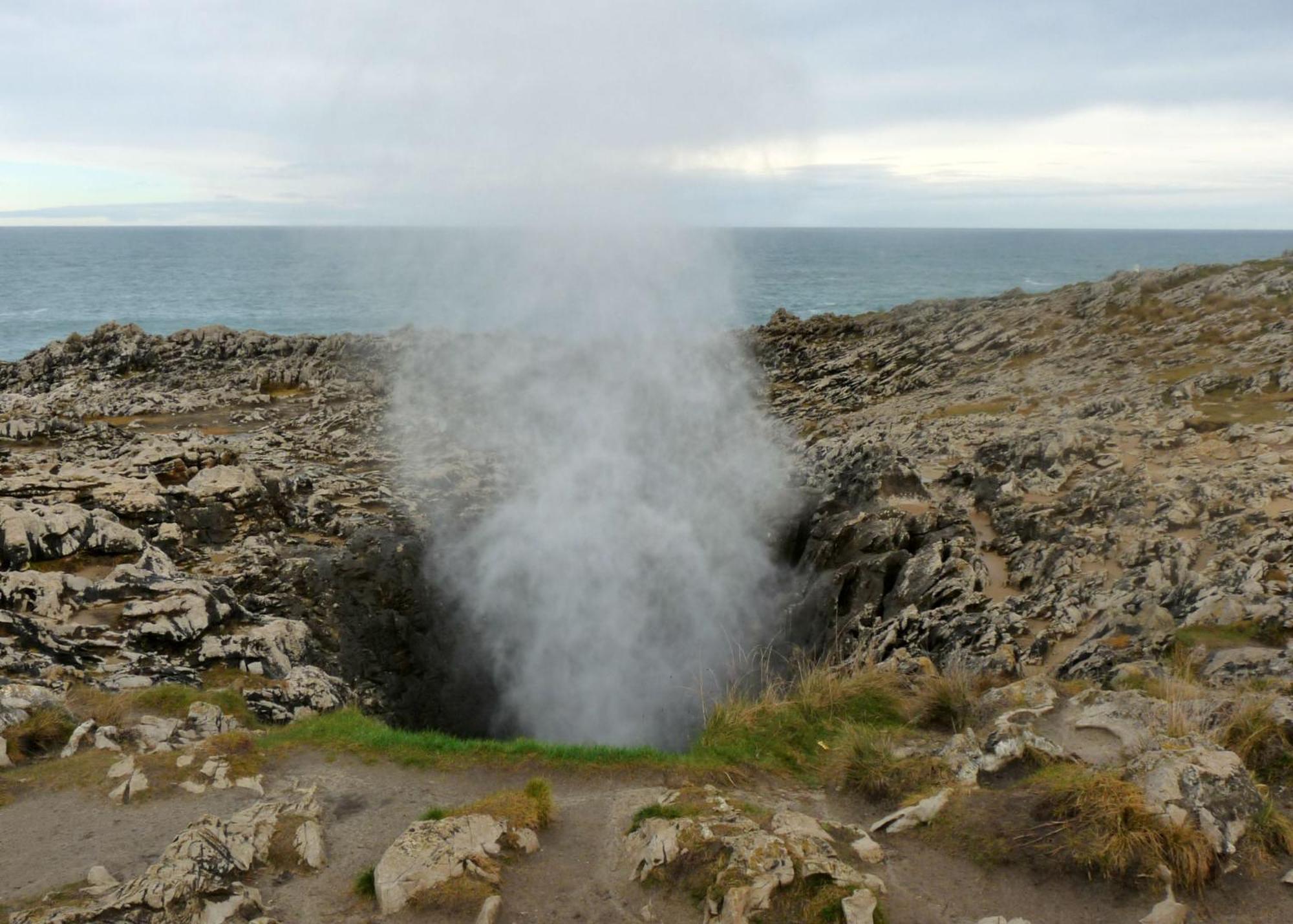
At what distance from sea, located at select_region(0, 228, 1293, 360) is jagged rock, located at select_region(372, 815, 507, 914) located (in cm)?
4015

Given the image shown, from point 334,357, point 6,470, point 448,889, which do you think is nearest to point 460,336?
point 334,357

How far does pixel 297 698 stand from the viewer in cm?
1148

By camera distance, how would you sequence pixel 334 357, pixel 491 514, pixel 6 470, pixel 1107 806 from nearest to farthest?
pixel 1107 806, pixel 6 470, pixel 491 514, pixel 334 357

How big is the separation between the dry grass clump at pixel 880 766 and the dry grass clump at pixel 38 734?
8.83 m

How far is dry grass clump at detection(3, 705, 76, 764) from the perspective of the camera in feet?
28.9

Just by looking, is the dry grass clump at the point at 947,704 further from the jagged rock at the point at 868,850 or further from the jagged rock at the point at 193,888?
the jagged rock at the point at 193,888

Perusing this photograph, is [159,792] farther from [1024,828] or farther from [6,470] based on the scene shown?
[6,470]

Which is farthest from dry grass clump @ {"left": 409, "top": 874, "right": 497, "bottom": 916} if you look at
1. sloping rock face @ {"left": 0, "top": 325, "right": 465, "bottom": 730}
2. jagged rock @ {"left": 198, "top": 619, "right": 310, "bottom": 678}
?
jagged rock @ {"left": 198, "top": 619, "right": 310, "bottom": 678}

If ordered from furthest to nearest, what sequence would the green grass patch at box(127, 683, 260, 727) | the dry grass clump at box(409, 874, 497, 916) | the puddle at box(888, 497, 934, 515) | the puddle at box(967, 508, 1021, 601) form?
the puddle at box(888, 497, 934, 515) → the puddle at box(967, 508, 1021, 601) → the green grass patch at box(127, 683, 260, 727) → the dry grass clump at box(409, 874, 497, 916)

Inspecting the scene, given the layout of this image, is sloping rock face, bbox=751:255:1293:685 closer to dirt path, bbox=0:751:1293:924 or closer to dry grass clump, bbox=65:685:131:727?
dirt path, bbox=0:751:1293:924

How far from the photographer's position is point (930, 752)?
8297mm

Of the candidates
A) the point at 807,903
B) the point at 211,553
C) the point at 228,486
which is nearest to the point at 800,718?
the point at 807,903

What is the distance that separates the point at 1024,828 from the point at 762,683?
272 inches

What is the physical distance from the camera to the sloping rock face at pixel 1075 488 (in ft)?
34.2
